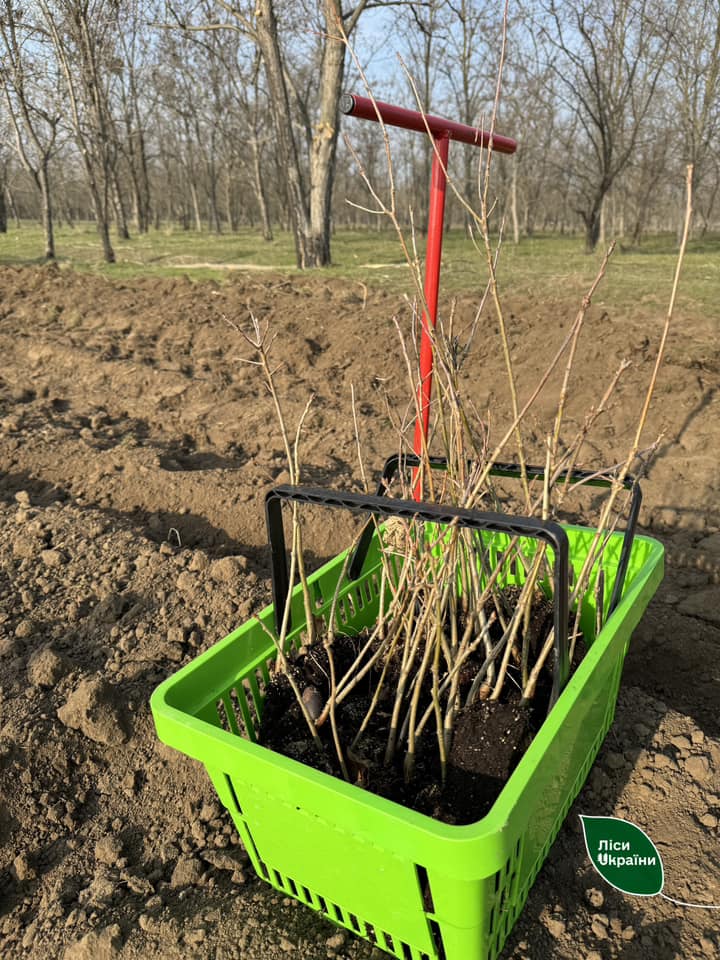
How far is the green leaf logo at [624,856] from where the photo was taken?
3.88ft

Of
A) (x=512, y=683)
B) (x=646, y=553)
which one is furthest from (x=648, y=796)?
(x=646, y=553)

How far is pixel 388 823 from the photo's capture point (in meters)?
0.84

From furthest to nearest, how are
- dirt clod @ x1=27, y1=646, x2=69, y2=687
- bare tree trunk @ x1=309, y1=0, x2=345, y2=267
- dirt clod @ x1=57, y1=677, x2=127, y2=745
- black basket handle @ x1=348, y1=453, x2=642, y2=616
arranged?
bare tree trunk @ x1=309, y1=0, x2=345, y2=267 → dirt clod @ x1=27, y1=646, x2=69, y2=687 → dirt clod @ x1=57, y1=677, x2=127, y2=745 → black basket handle @ x1=348, y1=453, x2=642, y2=616

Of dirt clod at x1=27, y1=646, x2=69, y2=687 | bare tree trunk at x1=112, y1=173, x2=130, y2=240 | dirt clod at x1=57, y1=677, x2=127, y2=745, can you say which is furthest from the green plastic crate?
bare tree trunk at x1=112, y1=173, x2=130, y2=240

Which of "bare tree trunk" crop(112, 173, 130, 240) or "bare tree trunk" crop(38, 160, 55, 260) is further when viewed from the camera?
"bare tree trunk" crop(112, 173, 130, 240)

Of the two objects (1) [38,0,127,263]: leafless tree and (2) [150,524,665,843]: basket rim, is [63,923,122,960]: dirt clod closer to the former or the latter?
(2) [150,524,665,843]: basket rim

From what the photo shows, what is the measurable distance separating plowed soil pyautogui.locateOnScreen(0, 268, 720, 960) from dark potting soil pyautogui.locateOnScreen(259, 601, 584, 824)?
0.96 ft

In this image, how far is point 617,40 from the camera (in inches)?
551

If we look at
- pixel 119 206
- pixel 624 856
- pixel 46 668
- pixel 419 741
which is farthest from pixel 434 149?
pixel 119 206

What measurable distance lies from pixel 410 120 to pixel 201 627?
1520mm

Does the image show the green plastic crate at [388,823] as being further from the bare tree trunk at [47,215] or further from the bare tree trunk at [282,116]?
the bare tree trunk at [47,215]

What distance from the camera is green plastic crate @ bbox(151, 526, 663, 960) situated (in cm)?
83

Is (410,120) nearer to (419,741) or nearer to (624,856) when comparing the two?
(419,741)

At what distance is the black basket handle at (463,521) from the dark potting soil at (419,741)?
16 cm
